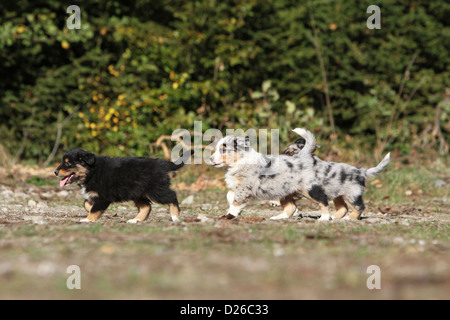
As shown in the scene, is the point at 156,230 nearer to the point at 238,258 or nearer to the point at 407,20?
the point at 238,258

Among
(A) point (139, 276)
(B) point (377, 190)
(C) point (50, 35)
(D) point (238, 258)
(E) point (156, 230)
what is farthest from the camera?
(C) point (50, 35)

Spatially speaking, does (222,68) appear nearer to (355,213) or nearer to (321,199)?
(355,213)

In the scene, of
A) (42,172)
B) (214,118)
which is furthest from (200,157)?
(42,172)

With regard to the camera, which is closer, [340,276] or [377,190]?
[340,276]

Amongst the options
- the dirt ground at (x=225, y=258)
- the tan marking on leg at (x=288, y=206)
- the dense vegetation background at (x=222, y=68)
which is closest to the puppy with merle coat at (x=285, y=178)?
the tan marking on leg at (x=288, y=206)

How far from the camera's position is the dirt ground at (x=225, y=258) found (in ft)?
13.8

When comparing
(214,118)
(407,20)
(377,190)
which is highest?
(407,20)

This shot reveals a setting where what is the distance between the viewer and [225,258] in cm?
510

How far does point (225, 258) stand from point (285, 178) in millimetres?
3413

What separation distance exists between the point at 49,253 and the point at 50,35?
13236 millimetres

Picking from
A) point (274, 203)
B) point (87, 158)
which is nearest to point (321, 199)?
point (274, 203)

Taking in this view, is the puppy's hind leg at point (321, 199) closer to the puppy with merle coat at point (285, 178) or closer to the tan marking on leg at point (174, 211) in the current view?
the puppy with merle coat at point (285, 178)

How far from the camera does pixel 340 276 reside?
457 centimetres

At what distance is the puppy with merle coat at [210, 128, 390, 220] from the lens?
27.3 feet
